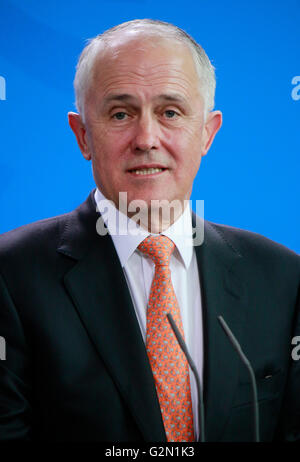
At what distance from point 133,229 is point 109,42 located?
19.3 inches

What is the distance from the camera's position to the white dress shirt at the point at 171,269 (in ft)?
4.32

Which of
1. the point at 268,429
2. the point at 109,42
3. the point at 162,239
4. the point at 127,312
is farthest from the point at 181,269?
the point at 109,42

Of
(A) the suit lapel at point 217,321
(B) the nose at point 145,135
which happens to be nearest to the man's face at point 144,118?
(B) the nose at point 145,135

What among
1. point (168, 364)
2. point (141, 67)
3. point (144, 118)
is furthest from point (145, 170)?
point (168, 364)

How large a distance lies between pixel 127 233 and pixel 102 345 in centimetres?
31

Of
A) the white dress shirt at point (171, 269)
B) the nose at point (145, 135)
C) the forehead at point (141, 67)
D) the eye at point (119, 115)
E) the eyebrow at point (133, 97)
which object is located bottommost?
the white dress shirt at point (171, 269)

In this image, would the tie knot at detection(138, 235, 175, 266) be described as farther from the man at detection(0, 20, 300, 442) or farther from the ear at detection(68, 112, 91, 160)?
the ear at detection(68, 112, 91, 160)

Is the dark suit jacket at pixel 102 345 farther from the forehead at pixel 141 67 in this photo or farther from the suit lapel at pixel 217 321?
the forehead at pixel 141 67

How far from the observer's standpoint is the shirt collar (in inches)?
52.9

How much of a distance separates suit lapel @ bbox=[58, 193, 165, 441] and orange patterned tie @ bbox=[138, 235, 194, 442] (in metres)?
0.05

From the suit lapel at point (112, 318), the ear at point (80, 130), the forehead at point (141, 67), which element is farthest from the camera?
the ear at point (80, 130)

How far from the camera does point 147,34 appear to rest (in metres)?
1.29

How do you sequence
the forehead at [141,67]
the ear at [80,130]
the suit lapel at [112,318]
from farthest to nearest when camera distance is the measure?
the ear at [80,130]
the forehead at [141,67]
the suit lapel at [112,318]

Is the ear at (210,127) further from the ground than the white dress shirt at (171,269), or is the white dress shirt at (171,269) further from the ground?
the ear at (210,127)
